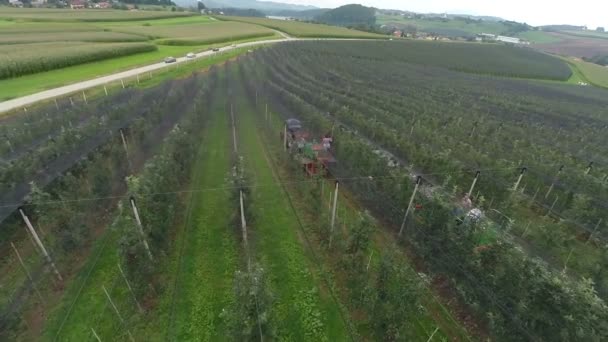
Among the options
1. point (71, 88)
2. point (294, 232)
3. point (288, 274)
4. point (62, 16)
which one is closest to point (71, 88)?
point (71, 88)

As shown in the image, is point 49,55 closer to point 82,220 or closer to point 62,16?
point 82,220

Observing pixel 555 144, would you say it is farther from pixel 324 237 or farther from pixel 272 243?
pixel 272 243

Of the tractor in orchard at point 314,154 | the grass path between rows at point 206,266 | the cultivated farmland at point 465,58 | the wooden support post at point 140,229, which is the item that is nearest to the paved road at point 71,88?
the grass path between rows at point 206,266

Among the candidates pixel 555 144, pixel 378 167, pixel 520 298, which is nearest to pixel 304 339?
pixel 520 298

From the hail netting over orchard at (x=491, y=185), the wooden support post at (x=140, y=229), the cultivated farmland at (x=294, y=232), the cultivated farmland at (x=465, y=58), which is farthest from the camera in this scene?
the cultivated farmland at (x=465, y=58)

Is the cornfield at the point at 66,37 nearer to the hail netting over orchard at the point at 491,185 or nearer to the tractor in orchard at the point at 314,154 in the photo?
the hail netting over orchard at the point at 491,185

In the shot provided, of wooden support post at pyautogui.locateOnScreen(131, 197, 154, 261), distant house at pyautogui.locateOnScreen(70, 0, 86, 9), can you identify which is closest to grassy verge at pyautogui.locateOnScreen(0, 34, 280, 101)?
wooden support post at pyautogui.locateOnScreen(131, 197, 154, 261)

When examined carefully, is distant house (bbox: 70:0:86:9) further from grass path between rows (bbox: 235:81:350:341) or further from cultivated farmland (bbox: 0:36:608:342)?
grass path between rows (bbox: 235:81:350:341)
